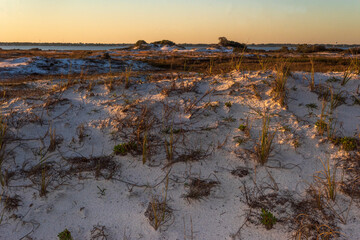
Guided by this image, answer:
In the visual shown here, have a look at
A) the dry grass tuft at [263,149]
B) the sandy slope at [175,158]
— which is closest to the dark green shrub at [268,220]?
the sandy slope at [175,158]

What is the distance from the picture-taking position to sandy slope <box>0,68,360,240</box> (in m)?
3.01

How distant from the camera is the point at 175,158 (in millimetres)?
4039

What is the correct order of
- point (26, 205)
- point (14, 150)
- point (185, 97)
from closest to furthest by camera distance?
point (26, 205) → point (14, 150) → point (185, 97)

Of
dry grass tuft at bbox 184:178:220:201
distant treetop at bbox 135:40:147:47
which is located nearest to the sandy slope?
dry grass tuft at bbox 184:178:220:201

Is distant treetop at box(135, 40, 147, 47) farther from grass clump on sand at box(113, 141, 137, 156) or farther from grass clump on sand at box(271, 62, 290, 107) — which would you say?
grass clump on sand at box(113, 141, 137, 156)

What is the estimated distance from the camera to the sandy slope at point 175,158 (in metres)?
3.01

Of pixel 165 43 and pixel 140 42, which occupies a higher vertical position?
pixel 140 42

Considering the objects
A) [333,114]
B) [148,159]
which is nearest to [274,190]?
[148,159]

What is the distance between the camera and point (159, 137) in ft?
14.8

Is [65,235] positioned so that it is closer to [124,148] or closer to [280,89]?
[124,148]

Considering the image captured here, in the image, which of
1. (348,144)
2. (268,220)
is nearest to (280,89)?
(348,144)

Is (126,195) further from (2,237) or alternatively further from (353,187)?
(353,187)

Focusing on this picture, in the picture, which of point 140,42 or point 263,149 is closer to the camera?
point 263,149

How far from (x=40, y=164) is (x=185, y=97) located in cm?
309
